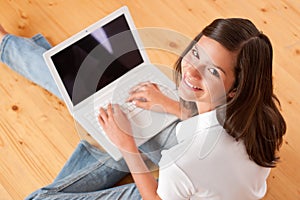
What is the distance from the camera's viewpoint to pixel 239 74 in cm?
93

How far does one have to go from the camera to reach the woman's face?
3.06 feet

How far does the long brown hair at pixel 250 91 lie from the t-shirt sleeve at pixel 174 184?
12 cm

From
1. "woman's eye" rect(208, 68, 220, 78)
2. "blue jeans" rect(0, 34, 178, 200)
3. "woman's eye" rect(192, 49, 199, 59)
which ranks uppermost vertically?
"woman's eye" rect(192, 49, 199, 59)

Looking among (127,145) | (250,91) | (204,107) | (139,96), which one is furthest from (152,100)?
(250,91)

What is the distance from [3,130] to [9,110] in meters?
0.06

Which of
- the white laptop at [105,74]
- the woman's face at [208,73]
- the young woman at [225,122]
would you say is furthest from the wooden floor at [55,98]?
the woman's face at [208,73]

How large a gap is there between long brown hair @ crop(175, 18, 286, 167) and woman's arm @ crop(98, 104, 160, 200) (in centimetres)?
24

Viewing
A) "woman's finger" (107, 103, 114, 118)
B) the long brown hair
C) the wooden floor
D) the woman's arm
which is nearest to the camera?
the long brown hair

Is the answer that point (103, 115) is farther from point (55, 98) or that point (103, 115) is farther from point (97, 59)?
point (55, 98)

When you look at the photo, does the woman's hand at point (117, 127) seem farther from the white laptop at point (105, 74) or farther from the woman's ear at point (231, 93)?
the woman's ear at point (231, 93)

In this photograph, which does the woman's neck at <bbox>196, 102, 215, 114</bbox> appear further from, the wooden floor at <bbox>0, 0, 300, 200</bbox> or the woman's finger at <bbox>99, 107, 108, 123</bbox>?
the wooden floor at <bbox>0, 0, 300, 200</bbox>

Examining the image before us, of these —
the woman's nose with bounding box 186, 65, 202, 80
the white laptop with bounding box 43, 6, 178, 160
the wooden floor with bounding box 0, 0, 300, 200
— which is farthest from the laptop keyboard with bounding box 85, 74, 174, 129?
the woman's nose with bounding box 186, 65, 202, 80

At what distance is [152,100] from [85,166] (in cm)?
23

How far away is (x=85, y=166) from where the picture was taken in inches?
51.0
